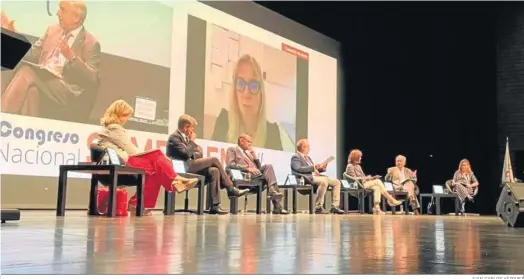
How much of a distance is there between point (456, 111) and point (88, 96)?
6.27 metres

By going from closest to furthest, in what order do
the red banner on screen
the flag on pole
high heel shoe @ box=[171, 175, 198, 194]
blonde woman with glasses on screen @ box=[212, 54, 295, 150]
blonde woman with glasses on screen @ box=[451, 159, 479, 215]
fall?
high heel shoe @ box=[171, 175, 198, 194] → blonde woman with glasses on screen @ box=[212, 54, 295, 150] → blonde woman with glasses on screen @ box=[451, 159, 479, 215] → the red banner on screen → the flag on pole

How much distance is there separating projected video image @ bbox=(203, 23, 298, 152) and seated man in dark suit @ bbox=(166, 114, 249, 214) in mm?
1848

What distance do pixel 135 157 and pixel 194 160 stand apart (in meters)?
0.88

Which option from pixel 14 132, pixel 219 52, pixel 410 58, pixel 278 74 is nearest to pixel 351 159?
pixel 278 74

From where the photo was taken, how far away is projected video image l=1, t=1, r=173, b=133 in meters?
4.64

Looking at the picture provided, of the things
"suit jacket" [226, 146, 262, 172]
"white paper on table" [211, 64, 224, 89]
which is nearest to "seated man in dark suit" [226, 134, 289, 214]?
"suit jacket" [226, 146, 262, 172]

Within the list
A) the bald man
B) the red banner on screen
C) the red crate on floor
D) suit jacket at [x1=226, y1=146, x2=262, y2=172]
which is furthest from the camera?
the red banner on screen

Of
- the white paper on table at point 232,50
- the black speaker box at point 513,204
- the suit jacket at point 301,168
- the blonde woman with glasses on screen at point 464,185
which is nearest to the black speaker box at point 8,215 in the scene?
the black speaker box at point 513,204

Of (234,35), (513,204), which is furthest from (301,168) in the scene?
(513,204)

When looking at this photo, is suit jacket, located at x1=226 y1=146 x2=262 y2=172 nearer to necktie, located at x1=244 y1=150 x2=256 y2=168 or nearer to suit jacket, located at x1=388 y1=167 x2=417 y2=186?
necktie, located at x1=244 y1=150 x2=256 y2=168

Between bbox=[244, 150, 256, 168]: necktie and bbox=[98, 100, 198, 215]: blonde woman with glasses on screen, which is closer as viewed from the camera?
bbox=[98, 100, 198, 215]: blonde woman with glasses on screen

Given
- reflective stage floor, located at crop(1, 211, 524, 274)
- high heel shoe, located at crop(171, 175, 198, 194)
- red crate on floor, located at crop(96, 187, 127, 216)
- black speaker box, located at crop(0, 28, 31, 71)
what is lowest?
reflective stage floor, located at crop(1, 211, 524, 274)

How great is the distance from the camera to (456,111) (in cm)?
931
